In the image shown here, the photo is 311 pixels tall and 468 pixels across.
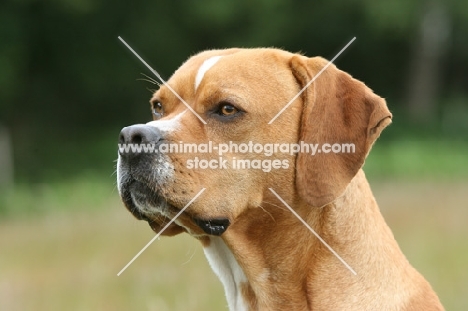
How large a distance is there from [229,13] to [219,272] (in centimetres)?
2433

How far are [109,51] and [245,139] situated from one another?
2574 cm

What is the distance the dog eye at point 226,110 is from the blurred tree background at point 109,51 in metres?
20.9

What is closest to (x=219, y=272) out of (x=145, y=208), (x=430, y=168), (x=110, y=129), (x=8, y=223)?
(x=145, y=208)

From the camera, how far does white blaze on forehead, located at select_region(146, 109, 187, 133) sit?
4.93 meters

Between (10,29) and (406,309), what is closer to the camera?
(406,309)

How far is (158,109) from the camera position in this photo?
18.4ft

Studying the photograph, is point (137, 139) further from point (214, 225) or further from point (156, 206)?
point (214, 225)

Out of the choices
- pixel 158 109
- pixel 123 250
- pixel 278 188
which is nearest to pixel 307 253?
pixel 278 188

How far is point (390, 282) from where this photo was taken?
15.8ft

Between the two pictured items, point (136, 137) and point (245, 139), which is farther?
point (245, 139)

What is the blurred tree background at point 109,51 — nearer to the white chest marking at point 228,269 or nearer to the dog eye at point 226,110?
the white chest marking at point 228,269

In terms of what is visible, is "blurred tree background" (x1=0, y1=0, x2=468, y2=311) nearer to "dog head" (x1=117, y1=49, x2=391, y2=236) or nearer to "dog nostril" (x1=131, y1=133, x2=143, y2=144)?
"dog head" (x1=117, y1=49, x2=391, y2=236)

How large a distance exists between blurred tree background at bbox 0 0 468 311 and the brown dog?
2.40 meters

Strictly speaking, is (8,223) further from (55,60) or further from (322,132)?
(55,60)
